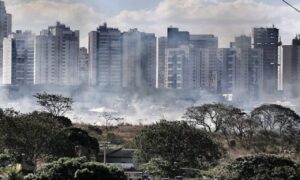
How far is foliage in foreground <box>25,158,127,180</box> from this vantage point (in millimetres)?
17859

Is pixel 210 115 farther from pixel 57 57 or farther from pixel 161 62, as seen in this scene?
pixel 57 57

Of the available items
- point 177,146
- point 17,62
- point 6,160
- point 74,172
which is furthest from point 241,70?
point 74,172

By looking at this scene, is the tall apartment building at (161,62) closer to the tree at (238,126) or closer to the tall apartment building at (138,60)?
the tall apartment building at (138,60)

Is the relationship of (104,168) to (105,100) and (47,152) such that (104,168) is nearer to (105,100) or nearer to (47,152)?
(47,152)

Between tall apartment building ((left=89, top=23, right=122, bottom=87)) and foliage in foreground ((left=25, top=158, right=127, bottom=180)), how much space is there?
69015 mm

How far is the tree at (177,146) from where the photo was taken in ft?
80.4

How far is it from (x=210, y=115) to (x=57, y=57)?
158 ft

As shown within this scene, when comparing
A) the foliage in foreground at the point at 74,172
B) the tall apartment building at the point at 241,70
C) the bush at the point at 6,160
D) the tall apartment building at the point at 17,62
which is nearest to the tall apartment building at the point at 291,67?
the tall apartment building at the point at 241,70

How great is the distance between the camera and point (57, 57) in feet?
297

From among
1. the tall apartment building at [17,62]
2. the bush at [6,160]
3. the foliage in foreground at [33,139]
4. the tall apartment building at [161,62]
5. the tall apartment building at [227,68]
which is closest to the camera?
the bush at [6,160]

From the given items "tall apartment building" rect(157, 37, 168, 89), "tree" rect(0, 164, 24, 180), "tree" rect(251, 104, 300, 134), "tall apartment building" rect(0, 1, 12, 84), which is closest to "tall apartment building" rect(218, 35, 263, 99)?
"tall apartment building" rect(157, 37, 168, 89)

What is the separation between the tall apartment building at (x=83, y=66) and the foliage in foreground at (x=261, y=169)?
70.8m

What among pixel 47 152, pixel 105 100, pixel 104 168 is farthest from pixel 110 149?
pixel 105 100

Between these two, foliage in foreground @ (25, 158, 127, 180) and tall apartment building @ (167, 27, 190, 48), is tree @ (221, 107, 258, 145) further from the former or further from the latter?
tall apartment building @ (167, 27, 190, 48)
